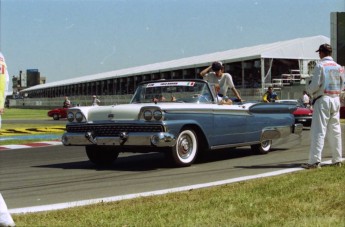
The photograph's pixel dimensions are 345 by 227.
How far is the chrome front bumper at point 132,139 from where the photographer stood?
7742mm

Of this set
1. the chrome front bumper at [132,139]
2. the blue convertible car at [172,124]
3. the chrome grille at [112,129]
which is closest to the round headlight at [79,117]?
the blue convertible car at [172,124]

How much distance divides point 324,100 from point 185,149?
2.32 m

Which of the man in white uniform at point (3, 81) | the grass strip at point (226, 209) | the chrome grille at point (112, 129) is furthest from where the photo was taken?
the chrome grille at point (112, 129)

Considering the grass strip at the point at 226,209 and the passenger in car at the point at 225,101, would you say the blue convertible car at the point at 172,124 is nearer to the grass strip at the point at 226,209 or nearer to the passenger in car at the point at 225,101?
the passenger in car at the point at 225,101

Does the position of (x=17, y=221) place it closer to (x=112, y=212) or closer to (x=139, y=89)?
(x=112, y=212)

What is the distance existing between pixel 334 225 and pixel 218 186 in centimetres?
231

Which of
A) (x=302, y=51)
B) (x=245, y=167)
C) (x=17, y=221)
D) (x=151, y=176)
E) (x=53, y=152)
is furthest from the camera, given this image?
(x=302, y=51)

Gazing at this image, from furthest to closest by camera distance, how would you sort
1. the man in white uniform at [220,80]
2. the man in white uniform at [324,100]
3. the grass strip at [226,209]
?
the man in white uniform at [220,80] < the man in white uniform at [324,100] < the grass strip at [226,209]

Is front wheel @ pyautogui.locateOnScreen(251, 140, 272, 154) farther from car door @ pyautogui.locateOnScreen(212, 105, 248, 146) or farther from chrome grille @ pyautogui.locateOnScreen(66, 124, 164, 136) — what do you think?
chrome grille @ pyautogui.locateOnScreen(66, 124, 164, 136)

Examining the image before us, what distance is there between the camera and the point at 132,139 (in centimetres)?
790

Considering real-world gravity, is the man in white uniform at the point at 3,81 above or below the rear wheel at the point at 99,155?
above

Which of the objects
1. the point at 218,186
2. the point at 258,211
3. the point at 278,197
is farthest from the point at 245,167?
the point at 258,211

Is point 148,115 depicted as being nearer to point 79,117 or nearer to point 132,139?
point 132,139

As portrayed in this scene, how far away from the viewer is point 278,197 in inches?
198
